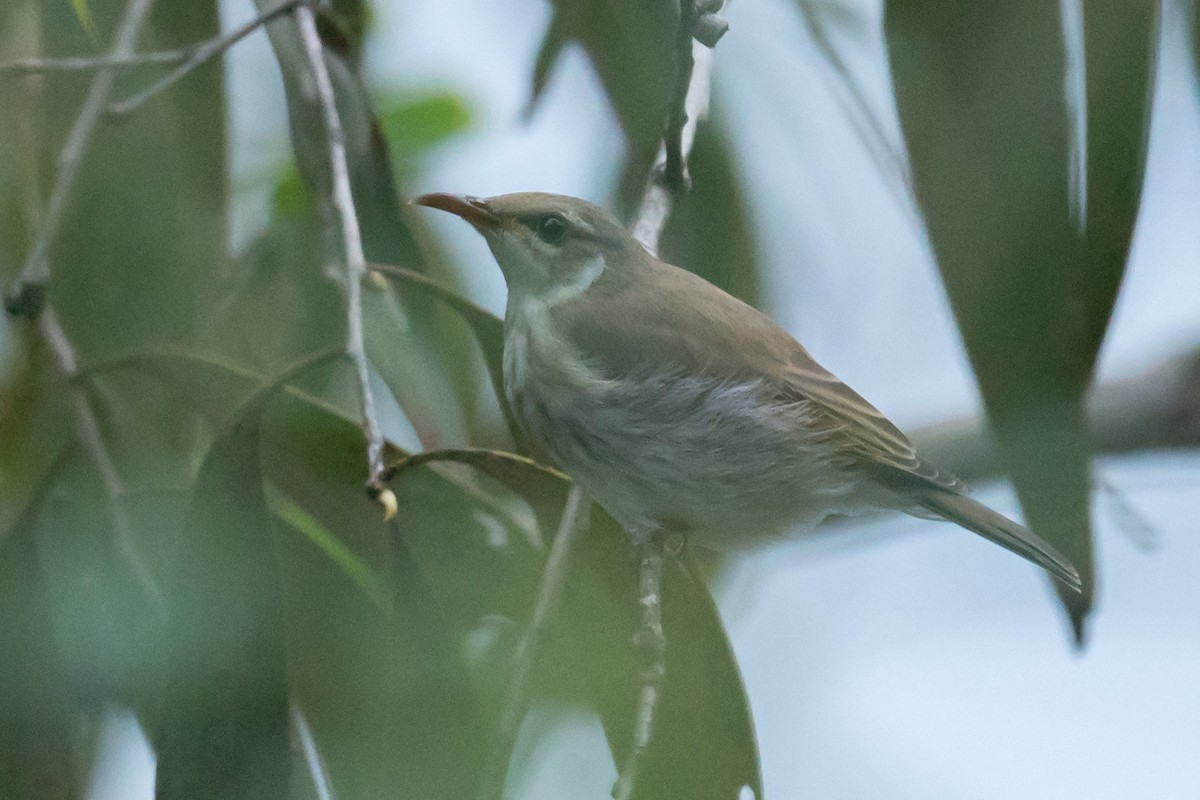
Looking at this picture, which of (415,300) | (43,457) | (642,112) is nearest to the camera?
(43,457)

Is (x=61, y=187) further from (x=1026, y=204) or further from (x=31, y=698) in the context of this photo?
(x=1026, y=204)

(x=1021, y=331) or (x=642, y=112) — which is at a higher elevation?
(x=642, y=112)

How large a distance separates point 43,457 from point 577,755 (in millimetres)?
972

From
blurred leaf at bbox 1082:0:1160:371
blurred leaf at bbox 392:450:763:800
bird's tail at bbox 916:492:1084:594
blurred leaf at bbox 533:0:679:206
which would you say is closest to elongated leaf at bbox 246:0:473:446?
blurred leaf at bbox 392:450:763:800

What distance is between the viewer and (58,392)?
2008 millimetres

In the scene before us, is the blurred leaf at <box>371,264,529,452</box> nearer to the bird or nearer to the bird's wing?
the bird

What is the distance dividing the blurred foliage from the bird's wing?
0.20 m

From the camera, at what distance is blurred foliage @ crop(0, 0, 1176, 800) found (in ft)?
5.34

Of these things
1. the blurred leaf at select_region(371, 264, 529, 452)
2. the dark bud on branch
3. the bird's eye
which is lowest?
the blurred leaf at select_region(371, 264, 529, 452)

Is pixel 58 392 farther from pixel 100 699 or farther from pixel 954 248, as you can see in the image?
pixel 954 248

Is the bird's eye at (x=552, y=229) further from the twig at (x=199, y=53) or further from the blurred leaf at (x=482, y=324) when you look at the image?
the twig at (x=199, y=53)

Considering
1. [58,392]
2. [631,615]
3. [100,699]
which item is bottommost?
[100,699]

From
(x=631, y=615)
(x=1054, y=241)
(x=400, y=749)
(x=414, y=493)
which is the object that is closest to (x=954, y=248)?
(x=1054, y=241)

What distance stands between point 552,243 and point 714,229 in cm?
33
